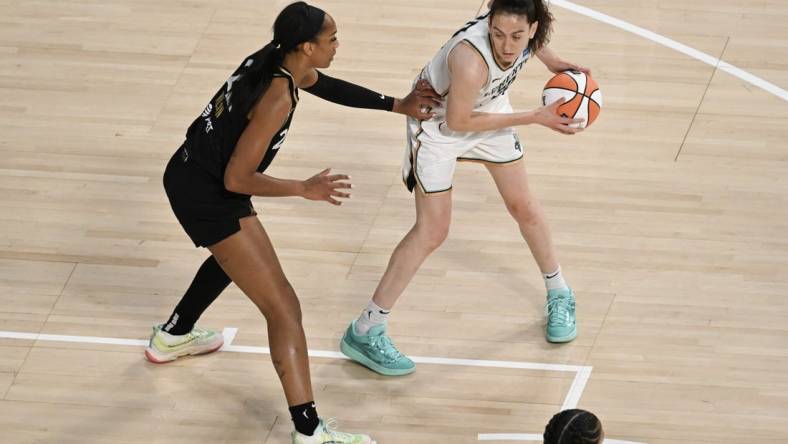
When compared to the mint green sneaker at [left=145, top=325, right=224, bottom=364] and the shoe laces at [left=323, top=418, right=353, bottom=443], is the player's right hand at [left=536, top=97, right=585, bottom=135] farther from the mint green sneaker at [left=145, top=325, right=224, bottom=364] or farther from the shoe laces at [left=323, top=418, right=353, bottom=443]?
the mint green sneaker at [left=145, top=325, right=224, bottom=364]

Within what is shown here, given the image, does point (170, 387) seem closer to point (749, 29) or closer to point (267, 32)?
point (267, 32)

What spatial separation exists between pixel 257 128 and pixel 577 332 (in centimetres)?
205

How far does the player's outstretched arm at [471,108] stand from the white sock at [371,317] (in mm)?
953

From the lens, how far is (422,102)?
5.49 metres

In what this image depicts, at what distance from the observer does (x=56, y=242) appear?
6.69 metres

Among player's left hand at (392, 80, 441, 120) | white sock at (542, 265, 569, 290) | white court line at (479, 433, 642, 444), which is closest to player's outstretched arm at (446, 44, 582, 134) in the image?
player's left hand at (392, 80, 441, 120)

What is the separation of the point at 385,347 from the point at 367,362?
0.39 feet

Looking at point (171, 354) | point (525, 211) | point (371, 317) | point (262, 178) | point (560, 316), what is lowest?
point (171, 354)

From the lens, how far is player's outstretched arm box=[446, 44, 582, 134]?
17.0 feet

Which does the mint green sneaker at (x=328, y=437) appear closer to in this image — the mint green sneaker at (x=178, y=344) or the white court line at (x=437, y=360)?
the white court line at (x=437, y=360)

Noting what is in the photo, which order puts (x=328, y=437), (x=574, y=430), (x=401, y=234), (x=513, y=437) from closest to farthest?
(x=574, y=430) → (x=328, y=437) → (x=513, y=437) → (x=401, y=234)

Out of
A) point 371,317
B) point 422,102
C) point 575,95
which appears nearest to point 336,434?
point 371,317

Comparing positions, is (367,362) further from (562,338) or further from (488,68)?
(488,68)

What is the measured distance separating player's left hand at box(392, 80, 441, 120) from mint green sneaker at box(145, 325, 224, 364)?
1.43 meters
